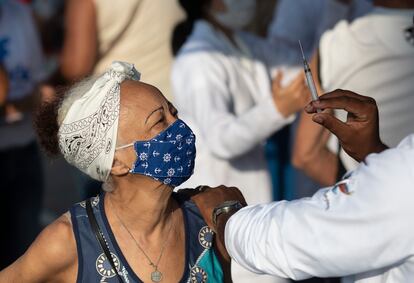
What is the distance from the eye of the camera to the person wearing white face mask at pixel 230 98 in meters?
4.21

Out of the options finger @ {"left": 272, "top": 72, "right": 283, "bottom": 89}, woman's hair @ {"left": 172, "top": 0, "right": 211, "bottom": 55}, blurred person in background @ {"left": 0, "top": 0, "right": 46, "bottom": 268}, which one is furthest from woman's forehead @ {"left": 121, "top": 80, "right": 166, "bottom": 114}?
blurred person in background @ {"left": 0, "top": 0, "right": 46, "bottom": 268}

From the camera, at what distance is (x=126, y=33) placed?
5.25 m

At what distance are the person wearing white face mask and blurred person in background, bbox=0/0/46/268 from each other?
108 cm

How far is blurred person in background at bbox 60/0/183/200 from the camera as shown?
517cm

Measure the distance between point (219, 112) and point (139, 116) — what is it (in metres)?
1.34

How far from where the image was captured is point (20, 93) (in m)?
5.61

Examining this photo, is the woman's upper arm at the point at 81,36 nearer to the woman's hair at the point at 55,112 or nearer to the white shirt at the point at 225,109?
the white shirt at the point at 225,109

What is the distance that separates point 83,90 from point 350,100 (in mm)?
837

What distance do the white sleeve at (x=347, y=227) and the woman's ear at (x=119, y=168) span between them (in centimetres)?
62

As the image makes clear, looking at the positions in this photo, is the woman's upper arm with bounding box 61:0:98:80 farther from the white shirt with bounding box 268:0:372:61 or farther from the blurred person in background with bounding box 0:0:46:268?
the white shirt with bounding box 268:0:372:61

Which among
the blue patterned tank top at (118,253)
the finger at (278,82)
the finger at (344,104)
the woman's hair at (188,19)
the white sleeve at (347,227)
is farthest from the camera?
the woman's hair at (188,19)

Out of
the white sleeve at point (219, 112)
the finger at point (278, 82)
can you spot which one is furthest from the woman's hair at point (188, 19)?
the finger at point (278, 82)

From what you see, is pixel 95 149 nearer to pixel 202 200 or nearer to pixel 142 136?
pixel 142 136

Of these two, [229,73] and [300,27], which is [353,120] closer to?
[229,73]
